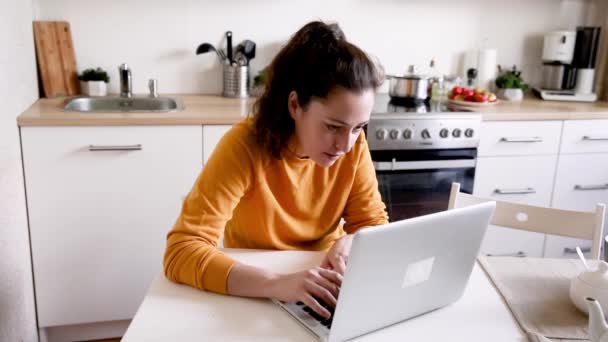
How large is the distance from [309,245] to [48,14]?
1829 millimetres

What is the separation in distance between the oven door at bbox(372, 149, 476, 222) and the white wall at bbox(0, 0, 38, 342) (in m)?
1.36

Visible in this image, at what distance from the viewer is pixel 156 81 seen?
266cm

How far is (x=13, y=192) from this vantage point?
193 cm

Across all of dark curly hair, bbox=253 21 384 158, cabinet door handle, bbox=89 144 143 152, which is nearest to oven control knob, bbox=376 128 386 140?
cabinet door handle, bbox=89 144 143 152

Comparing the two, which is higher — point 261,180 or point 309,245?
point 261,180

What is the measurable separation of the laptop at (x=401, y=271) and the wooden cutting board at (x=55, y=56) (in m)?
1.87

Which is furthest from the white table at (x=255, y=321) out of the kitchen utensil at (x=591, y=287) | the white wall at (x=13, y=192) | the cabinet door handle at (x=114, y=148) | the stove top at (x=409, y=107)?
the stove top at (x=409, y=107)

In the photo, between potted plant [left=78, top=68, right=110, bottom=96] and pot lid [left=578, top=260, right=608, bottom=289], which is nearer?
pot lid [left=578, top=260, right=608, bottom=289]

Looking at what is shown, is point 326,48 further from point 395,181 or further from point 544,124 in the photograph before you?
point 544,124

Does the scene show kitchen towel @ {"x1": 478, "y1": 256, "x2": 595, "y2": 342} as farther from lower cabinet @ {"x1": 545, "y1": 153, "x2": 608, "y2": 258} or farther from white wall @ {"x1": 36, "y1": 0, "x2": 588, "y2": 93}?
white wall @ {"x1": 36, "y1": 0, "x2": 588, "y2": 93}

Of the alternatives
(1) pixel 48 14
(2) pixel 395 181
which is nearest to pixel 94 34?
(1) pixel 48 14

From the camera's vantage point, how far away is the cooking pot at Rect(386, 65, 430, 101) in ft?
8.47

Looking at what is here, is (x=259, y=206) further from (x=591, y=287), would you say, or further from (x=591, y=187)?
(x=591, y=187)

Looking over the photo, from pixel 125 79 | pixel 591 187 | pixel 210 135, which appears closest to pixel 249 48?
pixel 125 79
